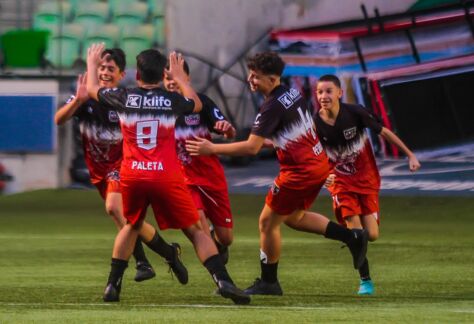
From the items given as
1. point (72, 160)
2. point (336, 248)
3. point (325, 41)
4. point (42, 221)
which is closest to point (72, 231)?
point (42, 221)

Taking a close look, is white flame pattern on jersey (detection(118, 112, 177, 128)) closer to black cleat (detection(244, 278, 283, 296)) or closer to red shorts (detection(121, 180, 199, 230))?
red shorts (detection(121, 180, 199, 230))

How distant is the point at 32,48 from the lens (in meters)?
26.4

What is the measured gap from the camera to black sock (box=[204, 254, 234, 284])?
9.73m

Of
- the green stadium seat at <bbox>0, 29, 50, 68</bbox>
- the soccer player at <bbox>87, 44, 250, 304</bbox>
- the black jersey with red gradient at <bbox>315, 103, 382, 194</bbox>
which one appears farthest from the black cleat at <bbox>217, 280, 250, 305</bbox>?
the green stadium seat at <bbox>0, 29, 50, 68</bbox>

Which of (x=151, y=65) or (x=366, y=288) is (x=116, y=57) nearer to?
(x=151, y=65)

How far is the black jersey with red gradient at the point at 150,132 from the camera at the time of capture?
9734mm

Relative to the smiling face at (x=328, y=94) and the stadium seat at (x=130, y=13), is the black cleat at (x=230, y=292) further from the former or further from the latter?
the stadium seat at (x=130, y=13)

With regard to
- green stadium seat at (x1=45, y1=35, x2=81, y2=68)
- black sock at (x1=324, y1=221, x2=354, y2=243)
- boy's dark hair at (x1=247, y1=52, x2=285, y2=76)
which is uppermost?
boy's dark hair at (x1=247, y1=52, x2=285, y2=76)

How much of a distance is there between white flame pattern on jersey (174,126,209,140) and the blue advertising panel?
13202mm

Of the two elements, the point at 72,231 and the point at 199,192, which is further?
the point at 72,231

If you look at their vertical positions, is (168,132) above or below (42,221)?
above

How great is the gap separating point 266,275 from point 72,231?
28.0ft

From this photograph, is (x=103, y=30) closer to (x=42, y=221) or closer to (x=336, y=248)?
(x=42, y=221)

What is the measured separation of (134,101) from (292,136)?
1.32 m
